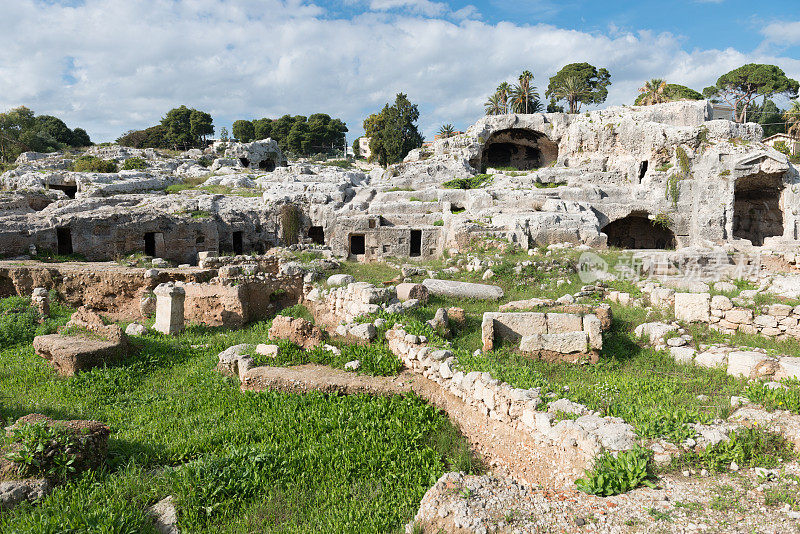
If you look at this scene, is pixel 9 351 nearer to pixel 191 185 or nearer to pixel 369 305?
pixel 369 305

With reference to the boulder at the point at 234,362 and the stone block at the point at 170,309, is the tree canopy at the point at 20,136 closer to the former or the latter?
the stone block at the point at 170,309

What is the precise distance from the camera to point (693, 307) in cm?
836

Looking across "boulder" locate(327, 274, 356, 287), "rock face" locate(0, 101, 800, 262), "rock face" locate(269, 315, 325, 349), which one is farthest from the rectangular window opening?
"rock face" locate(269, 315, 325, 349)

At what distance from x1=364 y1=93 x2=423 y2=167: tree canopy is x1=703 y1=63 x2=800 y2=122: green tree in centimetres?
3319

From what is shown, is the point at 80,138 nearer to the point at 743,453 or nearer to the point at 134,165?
the point at 134,165

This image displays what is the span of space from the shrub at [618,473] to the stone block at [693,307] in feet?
17.9

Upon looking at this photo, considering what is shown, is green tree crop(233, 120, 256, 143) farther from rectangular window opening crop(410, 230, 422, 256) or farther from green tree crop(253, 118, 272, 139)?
rectangular window opening crop(410, 230, 422, 256)

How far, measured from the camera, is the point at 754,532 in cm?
312

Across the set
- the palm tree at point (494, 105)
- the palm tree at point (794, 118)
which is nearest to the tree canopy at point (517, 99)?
the palm tree at point (494, 105)

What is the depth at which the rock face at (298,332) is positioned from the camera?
330 inches

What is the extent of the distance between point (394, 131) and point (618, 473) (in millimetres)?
45171

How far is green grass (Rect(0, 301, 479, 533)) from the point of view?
13.5 ft

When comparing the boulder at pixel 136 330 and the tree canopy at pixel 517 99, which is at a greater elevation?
the tree canopy at pixel 517 99

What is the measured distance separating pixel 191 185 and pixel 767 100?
62968 millimetres
